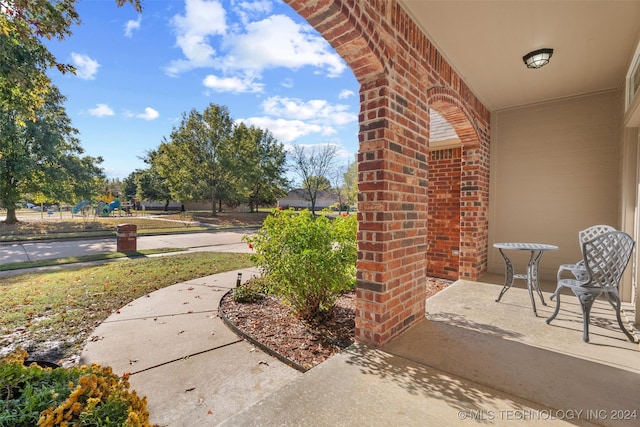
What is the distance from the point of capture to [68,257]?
761 centimetres

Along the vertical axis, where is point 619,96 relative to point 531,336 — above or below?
above

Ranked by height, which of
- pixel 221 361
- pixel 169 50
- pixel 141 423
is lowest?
pixel 221 361

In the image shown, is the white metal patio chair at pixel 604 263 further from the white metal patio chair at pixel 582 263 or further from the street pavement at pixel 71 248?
the street pavement at pixel 71 248

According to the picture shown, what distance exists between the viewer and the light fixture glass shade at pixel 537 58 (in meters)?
3.34

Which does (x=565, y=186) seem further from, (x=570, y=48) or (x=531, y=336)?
(x=531, y=336)

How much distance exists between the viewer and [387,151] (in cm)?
245

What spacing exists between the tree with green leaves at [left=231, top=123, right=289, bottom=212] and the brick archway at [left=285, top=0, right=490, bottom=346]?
736 inches

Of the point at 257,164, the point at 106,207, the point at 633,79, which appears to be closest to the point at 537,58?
the point at 633,79

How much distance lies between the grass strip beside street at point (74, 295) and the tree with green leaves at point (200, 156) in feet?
45.5

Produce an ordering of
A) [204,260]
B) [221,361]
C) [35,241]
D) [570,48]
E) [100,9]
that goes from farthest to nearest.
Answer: [35,241], [204,260], [100,9], [570,48], [221,361]

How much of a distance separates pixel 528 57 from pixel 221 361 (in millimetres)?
4675

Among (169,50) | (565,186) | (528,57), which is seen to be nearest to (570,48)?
(528,57)

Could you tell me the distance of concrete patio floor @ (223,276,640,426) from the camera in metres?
1.67

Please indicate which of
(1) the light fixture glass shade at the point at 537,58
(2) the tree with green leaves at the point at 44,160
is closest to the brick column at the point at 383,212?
(1) the light fixture glass shade at the point at 537,58
